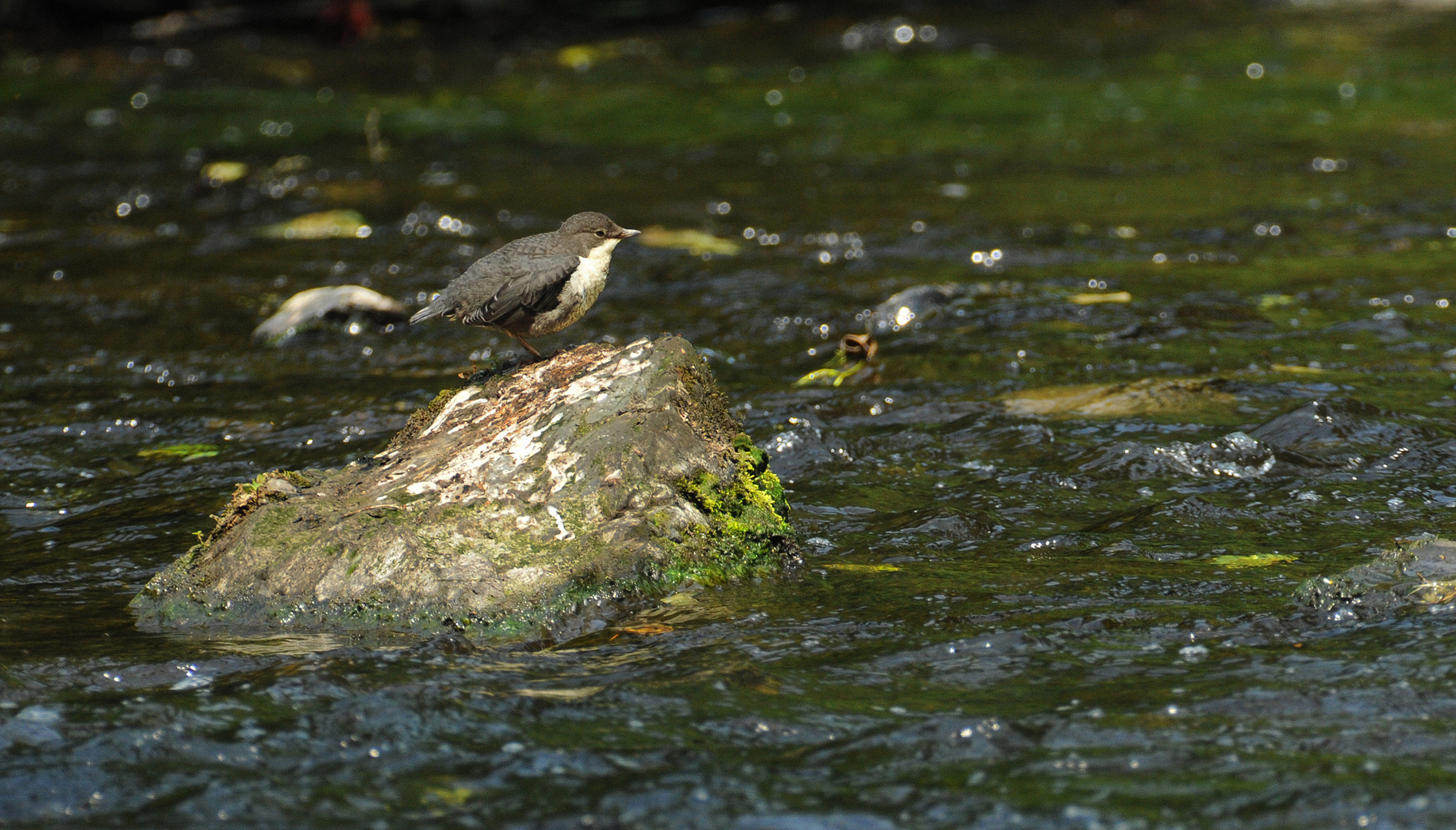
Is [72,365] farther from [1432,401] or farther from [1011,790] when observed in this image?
[1432,401]

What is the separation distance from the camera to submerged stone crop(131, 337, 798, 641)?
4672 mm

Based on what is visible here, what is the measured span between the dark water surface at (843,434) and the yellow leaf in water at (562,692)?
23 mm

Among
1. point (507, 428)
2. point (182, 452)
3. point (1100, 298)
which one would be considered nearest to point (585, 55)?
point (1100, 298)

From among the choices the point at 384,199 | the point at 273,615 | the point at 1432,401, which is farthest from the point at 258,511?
the point at 384,199

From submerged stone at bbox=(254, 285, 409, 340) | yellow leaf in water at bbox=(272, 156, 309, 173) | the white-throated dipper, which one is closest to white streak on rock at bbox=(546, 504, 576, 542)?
the white-throated dipper

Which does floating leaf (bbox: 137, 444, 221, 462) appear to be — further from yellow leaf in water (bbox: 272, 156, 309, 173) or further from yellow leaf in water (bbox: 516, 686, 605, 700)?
yellow leaf in water (bbox: 272, 156, 309, 173)

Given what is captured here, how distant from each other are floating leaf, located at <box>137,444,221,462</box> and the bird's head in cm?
235

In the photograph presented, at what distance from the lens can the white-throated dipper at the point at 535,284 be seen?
225 inches

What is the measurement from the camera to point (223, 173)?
44.7 feet

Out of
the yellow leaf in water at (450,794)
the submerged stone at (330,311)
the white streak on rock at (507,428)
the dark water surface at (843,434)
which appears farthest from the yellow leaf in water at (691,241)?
the yellow leaf in water at (450,794)

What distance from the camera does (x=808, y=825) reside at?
137 inches

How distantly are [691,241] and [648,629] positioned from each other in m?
6.68

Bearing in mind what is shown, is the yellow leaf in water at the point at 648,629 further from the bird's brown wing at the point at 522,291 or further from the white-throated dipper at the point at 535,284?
the bird's brown wing at the point at 522,291

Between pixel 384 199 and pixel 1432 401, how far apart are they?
29.5 ft
